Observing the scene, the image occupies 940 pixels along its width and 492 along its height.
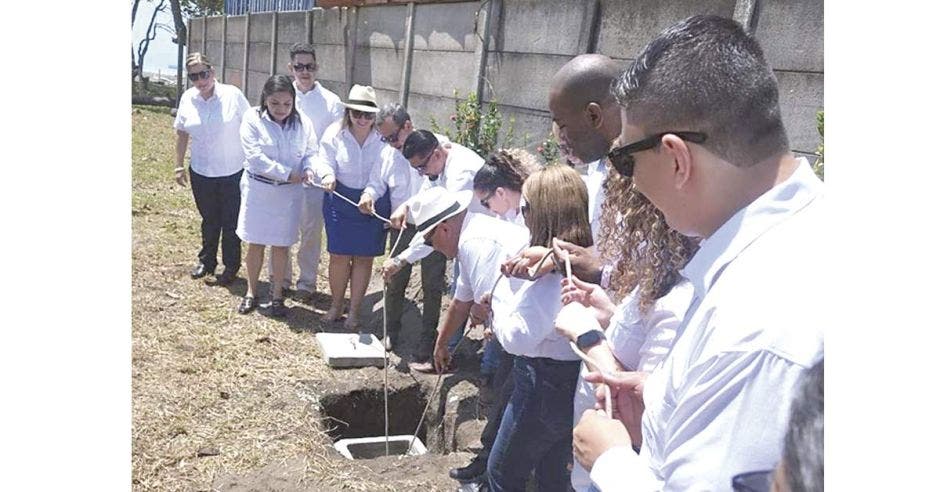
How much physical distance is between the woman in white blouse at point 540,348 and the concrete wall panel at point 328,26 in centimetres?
484

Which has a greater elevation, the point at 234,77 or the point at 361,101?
the point at 234,77

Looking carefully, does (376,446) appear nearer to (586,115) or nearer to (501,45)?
(586,115)

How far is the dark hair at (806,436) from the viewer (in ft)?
2.58

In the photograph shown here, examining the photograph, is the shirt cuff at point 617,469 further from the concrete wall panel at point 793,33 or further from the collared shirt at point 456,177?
the collared shirt at point 456,177

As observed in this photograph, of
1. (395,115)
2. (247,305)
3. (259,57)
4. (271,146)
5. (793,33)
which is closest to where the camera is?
(793,33)

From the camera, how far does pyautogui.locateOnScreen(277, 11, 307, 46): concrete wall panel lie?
6785 millimetres

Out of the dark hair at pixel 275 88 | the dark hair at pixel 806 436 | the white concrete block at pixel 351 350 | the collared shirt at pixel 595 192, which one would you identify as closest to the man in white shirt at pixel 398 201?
the white concrete block at pixel 351 350

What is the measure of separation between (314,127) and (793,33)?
2978 millimetres

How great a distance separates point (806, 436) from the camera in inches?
32.0

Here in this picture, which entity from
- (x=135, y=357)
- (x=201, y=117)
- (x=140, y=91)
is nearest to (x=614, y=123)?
(x=140, y=91)

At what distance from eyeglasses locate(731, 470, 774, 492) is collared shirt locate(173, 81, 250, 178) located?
13.4ft

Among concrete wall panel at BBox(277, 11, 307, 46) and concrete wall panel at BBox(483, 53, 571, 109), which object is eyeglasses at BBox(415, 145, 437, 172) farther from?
concrete wall panel at BBox(277, 11, 307, 46)

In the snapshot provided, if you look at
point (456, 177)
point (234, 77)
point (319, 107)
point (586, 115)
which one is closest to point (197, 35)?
point (319, 107)

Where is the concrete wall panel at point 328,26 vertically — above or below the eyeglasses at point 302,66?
above
